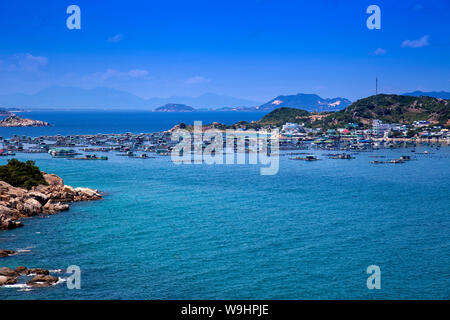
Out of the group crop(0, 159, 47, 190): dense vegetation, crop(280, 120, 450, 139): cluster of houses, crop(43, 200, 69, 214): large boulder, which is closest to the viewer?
crop(43, 200, 69, 214): large boulder

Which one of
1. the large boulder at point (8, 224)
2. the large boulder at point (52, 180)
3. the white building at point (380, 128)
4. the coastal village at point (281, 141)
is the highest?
the white building at point (380, 128)

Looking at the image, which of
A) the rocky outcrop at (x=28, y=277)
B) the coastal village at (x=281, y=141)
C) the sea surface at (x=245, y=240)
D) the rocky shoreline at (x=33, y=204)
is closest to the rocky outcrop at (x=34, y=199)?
the rocky shoreline at (x=33, y=204)

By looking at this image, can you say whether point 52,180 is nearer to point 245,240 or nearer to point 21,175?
point 21,175

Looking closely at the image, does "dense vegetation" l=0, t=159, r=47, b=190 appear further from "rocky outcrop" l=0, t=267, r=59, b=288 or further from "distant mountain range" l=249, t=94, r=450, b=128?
"distant mountain range" l=249, t=94, r=450, b=128

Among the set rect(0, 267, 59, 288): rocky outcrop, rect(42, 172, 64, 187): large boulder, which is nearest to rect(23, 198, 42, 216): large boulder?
rect(42, 172, 64, 187): large boulder

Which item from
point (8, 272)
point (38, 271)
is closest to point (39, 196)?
point (8, 272)

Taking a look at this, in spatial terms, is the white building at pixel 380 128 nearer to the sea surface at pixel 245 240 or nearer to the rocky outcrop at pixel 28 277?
the sea surface at pixel 245 240
